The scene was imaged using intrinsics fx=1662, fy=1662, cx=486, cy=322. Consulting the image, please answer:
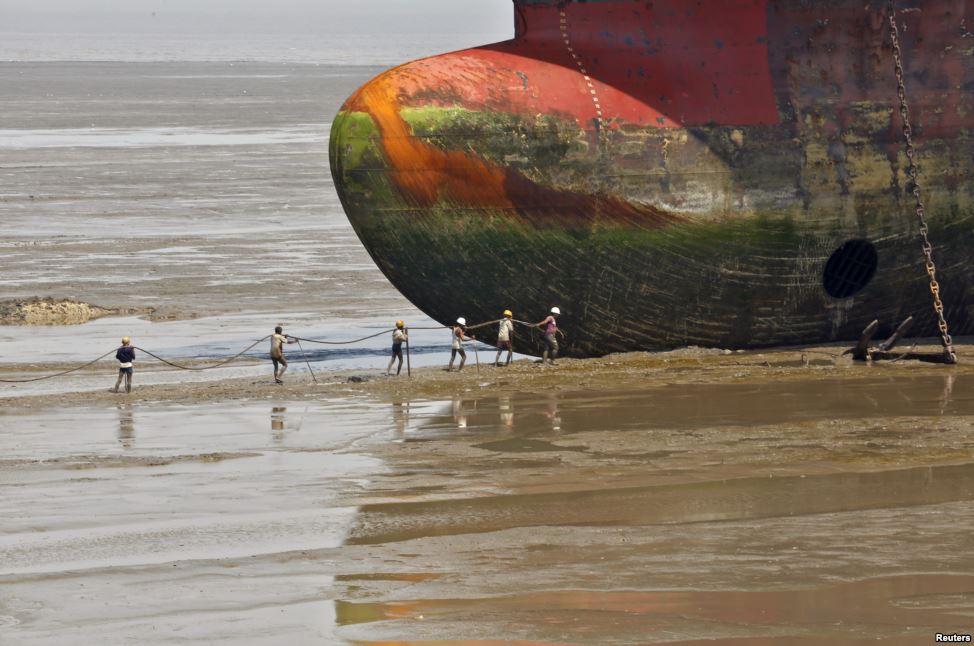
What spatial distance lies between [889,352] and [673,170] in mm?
4266

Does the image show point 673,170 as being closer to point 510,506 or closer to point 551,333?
point 551,333

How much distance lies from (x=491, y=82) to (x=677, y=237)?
3.51 metres

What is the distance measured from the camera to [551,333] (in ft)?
79.3

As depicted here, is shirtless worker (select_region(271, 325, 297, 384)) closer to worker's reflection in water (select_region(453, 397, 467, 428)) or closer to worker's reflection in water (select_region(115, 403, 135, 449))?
worker's reflection in water (select_region(115, 403, 135, 449))

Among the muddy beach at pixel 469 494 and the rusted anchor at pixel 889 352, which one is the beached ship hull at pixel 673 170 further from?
the muddy beach at pixel 469 494

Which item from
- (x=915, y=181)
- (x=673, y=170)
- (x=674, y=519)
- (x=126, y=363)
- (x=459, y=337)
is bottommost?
(x=674, y=519)

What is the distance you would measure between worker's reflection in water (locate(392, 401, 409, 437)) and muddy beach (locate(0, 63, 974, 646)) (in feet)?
0.13

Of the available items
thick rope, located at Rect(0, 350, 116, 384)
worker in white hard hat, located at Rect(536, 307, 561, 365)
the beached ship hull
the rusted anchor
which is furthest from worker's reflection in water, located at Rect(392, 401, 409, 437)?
the rusted anchor

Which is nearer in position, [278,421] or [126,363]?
[278,421]

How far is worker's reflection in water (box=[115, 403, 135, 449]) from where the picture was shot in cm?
2077

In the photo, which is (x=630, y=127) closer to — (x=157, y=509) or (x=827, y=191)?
(x=827, y=191)

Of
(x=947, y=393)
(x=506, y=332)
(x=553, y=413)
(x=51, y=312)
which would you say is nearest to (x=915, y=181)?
(x=947, y=393)

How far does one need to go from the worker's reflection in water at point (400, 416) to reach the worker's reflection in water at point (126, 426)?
334 cm

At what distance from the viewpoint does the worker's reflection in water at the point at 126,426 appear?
20.8 meters
